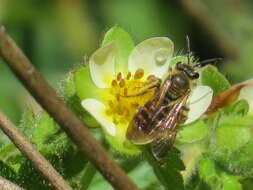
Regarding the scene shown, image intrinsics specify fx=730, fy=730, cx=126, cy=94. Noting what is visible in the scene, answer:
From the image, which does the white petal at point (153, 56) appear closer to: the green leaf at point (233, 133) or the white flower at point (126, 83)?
the white flower at point (126, 83)

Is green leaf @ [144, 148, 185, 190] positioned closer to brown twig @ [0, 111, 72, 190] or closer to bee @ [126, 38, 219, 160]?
bee @ [126, 38, 219, 160]

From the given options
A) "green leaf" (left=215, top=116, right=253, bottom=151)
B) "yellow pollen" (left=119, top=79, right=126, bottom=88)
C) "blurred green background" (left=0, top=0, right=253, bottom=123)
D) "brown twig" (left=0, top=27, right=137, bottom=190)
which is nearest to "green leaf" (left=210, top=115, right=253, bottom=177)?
"green leaf" (left=215, top=116, right=253, bottom=151)

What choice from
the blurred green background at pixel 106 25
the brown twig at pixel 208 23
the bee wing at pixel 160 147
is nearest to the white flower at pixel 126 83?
the bee wing at pixel 160 147

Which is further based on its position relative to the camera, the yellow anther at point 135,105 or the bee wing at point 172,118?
the yellow anther at point 135,105

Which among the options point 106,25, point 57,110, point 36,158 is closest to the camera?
point 57,110

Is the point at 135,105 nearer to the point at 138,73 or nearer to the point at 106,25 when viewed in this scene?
the point at 138,73

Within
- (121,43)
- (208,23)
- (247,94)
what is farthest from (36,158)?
(208,23)
